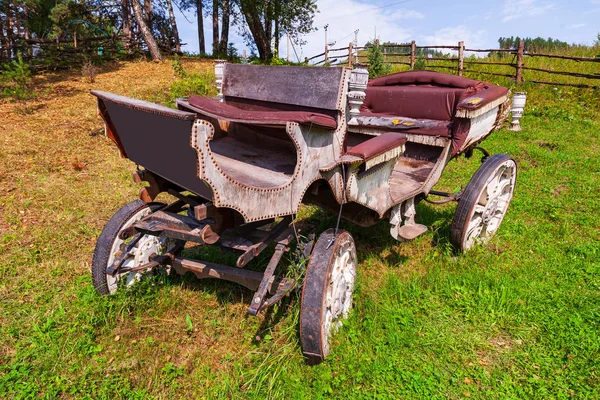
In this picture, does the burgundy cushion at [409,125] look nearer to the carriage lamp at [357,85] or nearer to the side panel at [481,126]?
the side panel at [481,126]

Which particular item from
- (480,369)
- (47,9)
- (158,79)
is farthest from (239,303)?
(47,9)

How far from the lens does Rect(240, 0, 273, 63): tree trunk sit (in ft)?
55.1

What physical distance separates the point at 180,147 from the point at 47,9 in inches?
1222

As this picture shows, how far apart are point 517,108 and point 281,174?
816 centimetres

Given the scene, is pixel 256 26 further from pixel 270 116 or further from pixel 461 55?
pixel 270 116

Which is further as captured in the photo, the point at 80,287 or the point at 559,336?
the point at 80,287

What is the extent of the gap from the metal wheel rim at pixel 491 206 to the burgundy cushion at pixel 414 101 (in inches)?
33.7

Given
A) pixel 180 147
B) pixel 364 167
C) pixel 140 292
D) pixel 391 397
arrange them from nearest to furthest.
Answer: pixel 180 147 → pixel 391 397 → pixel 364 167 → pixel 140 292

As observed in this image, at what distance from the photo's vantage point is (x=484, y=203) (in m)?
4.18

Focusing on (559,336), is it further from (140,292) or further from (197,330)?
(140,292)

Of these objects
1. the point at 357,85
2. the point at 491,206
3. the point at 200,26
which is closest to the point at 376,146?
the point at 357,85

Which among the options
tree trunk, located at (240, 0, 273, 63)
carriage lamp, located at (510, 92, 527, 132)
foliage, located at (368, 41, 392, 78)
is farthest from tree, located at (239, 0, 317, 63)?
carriage lamp, located at (510, 92, 527, 132)

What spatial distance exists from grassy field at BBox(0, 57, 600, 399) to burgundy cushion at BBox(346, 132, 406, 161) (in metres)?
1.32

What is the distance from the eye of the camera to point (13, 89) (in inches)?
388
